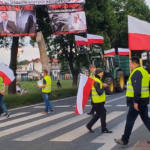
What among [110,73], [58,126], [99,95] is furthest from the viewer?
[110,73]

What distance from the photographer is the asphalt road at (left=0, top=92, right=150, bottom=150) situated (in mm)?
8945

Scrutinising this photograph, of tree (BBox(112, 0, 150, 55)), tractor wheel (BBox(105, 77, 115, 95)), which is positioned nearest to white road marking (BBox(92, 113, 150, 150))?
tractor wheel (BBox(105, 77, 115, 95))

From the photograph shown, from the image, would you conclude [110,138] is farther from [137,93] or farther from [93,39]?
[93,39]

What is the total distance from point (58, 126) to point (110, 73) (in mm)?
15538

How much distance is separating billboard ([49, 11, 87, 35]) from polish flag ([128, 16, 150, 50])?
1312cm

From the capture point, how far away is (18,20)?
75.0 feet

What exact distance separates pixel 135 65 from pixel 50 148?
2.50 m

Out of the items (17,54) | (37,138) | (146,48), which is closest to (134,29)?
(146,48)

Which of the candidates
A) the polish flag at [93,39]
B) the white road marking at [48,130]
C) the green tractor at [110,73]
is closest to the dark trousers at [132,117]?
the white road marking at [48,130]

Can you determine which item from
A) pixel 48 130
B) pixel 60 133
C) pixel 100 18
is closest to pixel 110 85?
pixel 100 18

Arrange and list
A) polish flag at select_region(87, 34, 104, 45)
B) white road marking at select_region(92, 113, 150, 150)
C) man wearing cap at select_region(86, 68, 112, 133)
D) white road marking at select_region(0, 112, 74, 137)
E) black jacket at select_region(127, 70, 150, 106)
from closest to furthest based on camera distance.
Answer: black jacket at select_region(127, 70, 150, 106) → white road marking at select_region(92, 113, 150, 150) → man wearing cap at select_region(86, 68, 112, 133) → white road marking at select_region(0, 112, 74, 137) → polish flag at select_region(87, 34, 104, 45)

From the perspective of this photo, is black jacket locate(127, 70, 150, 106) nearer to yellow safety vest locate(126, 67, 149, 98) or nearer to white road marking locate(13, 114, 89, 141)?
yellow safety vest locate(126, 67, 149, 98)

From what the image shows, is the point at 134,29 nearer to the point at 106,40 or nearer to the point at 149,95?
the point at 149,95

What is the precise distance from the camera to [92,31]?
94.4ft
